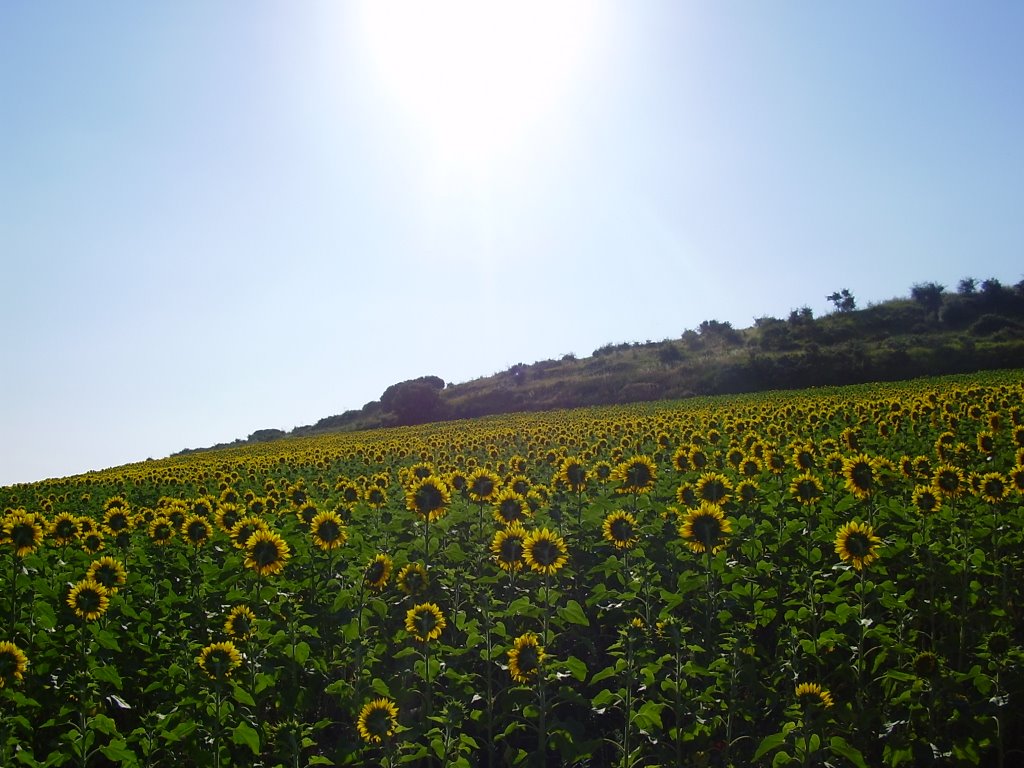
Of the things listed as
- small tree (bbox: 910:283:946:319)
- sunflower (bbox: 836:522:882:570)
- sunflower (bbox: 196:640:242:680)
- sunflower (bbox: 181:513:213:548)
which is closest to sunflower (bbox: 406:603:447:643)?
sunflower (bbox: 196:640:242:680)

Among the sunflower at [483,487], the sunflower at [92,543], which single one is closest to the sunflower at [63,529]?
the sunflower at [92,543]

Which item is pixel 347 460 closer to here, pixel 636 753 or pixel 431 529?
pixel 431 529

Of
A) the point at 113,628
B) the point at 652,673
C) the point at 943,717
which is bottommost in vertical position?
the point at 943,717

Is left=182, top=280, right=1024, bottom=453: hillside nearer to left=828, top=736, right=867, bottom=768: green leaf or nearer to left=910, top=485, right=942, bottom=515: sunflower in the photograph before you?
left=910, top=485, right=942, bottom=515: sunflower

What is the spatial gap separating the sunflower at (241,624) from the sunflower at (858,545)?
3.93m

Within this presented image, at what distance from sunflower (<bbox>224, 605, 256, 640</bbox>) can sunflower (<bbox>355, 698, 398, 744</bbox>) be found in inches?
39.5

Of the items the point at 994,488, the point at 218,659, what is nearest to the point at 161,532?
the point at 218,659

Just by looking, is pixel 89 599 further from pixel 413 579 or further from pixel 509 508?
pixel 509 508

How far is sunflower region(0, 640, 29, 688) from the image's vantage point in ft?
13.9

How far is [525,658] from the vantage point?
176 inches

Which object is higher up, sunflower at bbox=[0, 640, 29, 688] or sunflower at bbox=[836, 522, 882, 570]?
sunflower at bbox=[0, 640, 29, 688]

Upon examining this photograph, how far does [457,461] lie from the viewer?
14930 mm

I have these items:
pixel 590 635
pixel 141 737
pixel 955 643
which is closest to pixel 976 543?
pixel 955 643

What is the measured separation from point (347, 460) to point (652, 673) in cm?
1563
